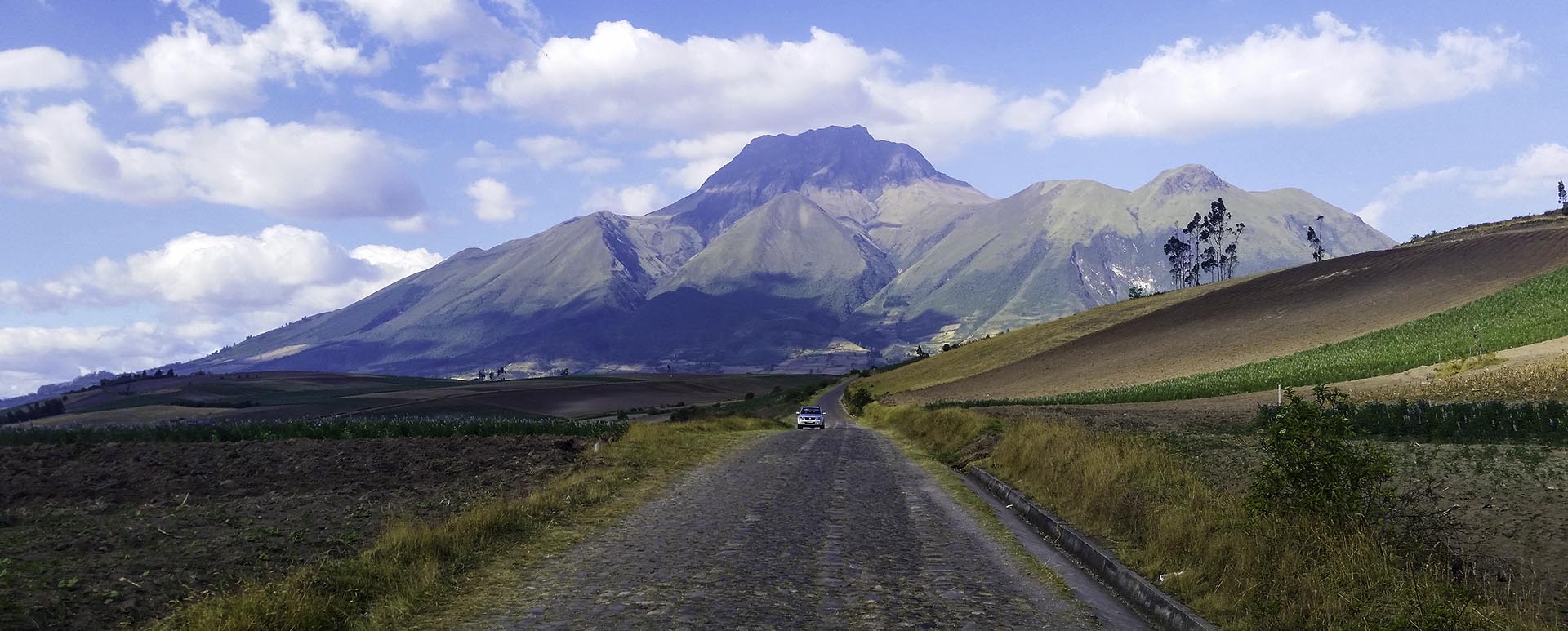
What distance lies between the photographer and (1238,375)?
268 ft

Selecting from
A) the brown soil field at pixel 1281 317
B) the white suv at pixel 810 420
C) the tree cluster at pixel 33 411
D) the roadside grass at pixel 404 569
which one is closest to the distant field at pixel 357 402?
the tree cluster at pixel 33 411

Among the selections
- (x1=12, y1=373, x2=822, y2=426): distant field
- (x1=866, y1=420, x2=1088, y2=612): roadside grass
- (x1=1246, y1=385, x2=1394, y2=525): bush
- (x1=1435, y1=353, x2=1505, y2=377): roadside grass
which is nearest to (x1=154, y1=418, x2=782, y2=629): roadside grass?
(x1=866, y1=420, x2=1088, y2=612): roadside grass

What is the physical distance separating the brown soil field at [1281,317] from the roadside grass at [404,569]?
7972 cm

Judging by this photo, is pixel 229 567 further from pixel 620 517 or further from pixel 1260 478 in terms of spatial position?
pixel 1260 478

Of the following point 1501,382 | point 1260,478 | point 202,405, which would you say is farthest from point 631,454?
point 202,405

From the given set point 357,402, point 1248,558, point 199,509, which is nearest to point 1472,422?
point 1248,558

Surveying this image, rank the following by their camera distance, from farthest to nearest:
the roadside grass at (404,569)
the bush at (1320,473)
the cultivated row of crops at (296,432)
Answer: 1. the cultivated row of crops at (296,432)
2. the bush at (1320,473)
3. the roadside grass at (404,569)

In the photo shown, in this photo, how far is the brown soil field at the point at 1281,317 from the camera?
315 feet

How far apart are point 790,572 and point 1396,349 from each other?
81.9m

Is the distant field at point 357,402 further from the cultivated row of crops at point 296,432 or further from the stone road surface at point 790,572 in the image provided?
the stone road surface at point 790,572

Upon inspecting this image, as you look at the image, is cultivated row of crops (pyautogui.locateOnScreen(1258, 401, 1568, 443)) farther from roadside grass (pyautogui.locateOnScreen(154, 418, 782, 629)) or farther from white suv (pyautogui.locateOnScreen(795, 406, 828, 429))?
white suv (pyautogui.locateOnScreen(795, 406, 828, 429))

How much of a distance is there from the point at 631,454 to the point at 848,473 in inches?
279

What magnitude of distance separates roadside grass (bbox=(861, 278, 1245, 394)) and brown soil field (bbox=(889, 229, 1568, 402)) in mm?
3938

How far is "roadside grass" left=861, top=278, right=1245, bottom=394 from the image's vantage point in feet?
427
